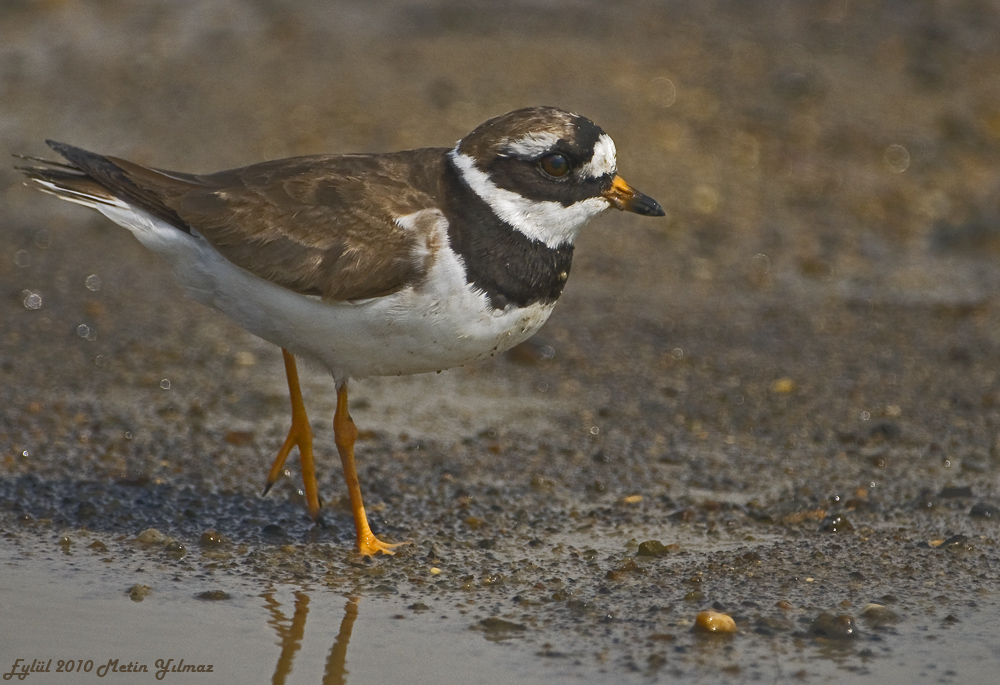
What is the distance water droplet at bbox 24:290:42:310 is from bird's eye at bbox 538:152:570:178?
4259mm

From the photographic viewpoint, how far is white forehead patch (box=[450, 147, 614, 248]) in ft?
17.5

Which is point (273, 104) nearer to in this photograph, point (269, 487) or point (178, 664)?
point (269, 487)

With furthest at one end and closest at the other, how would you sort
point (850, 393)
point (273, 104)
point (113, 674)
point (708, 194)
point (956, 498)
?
1. point (273, 104)
2. point (708, 194)
3. point (850, 393)
4. point (956, 498)
5. point (113, 674)

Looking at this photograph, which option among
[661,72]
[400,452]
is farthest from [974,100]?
[400,452]

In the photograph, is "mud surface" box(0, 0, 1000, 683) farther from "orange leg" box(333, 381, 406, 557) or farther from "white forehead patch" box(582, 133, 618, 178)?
"white forehead patch" box(582, 133, 618, 178)

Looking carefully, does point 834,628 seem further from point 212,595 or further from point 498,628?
point 212,595

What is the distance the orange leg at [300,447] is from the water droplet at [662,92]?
578 cm

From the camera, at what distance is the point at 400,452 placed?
6.63m

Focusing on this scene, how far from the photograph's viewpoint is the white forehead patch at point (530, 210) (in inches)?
211

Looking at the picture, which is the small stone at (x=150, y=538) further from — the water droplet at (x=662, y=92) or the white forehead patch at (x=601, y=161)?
the water droplet at (x=662, y=92)

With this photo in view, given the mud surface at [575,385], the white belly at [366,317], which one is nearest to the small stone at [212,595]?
the mud surface at [575,385]

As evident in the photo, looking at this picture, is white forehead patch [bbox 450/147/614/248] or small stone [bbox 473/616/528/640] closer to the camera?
small stone [bbox 473/616/528/640]

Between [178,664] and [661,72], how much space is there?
808cm

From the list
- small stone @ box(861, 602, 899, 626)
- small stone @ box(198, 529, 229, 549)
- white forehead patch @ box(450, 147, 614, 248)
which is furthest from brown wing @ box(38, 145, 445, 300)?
small stone @ box(861, 602, 899, 626)
